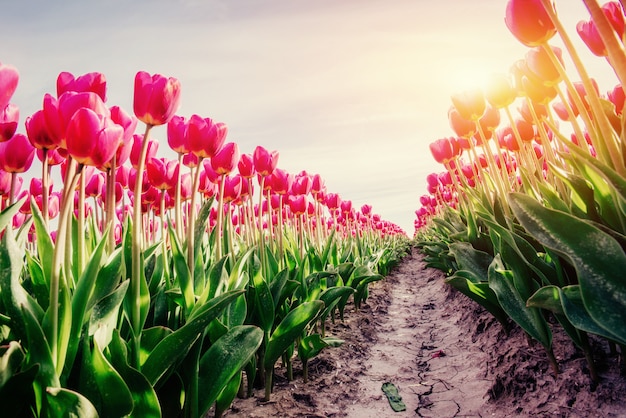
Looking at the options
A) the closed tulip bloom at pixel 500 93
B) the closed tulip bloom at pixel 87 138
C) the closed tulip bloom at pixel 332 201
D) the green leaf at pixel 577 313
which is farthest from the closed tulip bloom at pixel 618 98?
the closed tulip bloom at pixel 332 201

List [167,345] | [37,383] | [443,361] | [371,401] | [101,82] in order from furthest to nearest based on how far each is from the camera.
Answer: [443,361], [371,401], [101,82], [167,345], [37,383]

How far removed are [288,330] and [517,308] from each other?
1122 millimetres

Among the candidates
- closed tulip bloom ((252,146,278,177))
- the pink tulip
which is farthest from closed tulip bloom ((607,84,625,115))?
the pink tulip

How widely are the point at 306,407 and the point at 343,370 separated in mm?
684

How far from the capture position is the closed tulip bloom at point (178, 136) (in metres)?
2.15

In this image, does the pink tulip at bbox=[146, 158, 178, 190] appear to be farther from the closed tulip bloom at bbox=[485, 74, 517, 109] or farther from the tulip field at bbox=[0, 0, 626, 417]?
the closed tulip bloom at bbox=[485, 74, 517, 109]

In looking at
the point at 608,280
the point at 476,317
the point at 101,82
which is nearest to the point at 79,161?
the point at 101,82

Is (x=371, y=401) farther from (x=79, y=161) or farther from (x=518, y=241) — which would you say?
(x=79, y=161)

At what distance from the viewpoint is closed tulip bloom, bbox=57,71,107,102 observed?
5.47 feet

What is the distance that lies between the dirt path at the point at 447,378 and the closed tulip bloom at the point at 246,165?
1.41m

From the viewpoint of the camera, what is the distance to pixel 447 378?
2.77 m

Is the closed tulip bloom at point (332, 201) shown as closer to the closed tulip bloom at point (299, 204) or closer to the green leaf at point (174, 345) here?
the closed tulip bloom at point (299, 204)

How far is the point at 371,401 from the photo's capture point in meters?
2.49

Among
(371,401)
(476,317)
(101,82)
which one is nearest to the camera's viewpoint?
(101,82)
